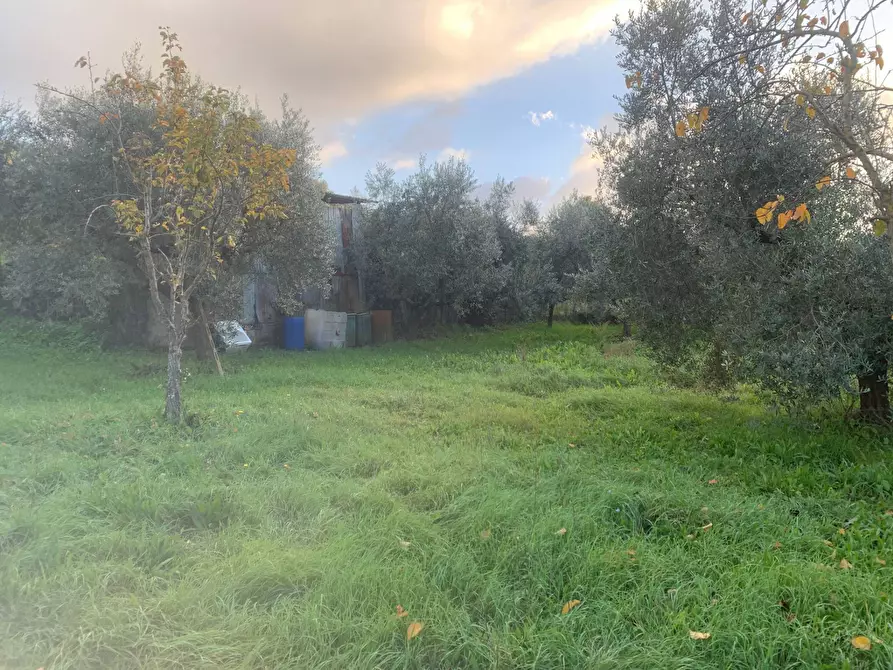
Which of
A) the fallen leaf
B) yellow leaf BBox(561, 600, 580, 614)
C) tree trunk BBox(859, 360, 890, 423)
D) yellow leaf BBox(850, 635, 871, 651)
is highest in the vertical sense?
tree trunk BBox(859, 360, 890, 423)

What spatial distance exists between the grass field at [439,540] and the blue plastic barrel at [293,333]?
818cm

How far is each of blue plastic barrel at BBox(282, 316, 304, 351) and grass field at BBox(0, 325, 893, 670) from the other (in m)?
8.18

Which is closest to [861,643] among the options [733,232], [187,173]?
[733,232]

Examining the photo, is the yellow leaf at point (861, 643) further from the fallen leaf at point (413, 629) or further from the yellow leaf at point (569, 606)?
the fallen leaf at point (413, 629)

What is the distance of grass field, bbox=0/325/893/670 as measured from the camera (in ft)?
8.41

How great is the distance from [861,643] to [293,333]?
14.3 m

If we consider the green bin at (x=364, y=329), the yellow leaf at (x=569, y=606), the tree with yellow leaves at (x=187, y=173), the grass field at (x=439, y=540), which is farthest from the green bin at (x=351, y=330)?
the yellow leaf at (x=569, y=606)

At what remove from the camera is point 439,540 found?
3.54 metres

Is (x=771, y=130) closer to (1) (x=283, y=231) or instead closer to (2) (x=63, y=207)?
(1) (x=283, y=231)

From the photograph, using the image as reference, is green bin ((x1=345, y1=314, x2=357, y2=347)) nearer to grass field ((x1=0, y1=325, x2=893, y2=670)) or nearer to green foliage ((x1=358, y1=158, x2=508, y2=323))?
green foliage ((x1=358, y1=158, x2=508, y2=323))

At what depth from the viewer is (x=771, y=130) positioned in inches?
236

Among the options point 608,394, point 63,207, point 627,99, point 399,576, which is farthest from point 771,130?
point 63,207

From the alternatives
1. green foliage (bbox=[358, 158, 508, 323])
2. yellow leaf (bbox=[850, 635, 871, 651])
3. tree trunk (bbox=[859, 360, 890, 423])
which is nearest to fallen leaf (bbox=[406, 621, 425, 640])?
yellow leaf (bbox=[850, 635, 871, 651])

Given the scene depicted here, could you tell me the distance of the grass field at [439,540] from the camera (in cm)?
256
